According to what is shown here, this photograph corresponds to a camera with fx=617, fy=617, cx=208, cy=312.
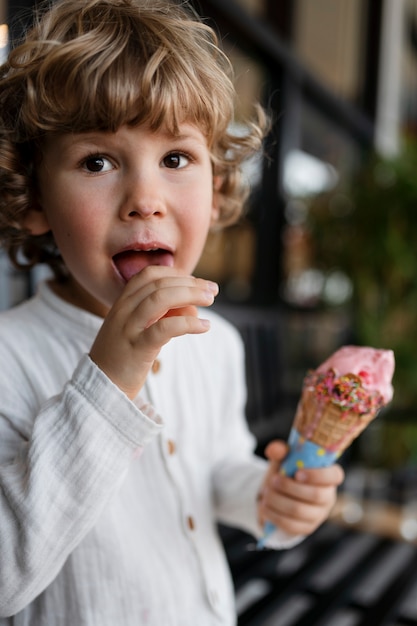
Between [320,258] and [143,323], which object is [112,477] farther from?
[320,258]

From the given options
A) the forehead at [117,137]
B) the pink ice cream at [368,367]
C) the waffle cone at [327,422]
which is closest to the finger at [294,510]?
the waffle cone at [327,422]

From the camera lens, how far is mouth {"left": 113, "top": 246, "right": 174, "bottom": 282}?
0.76 m

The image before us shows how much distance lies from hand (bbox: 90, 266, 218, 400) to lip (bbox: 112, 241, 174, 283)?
49 millimetres

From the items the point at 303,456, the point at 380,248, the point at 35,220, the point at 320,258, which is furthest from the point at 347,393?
the point at 320,258

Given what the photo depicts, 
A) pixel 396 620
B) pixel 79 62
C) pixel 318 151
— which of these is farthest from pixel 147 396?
pixel 318 151

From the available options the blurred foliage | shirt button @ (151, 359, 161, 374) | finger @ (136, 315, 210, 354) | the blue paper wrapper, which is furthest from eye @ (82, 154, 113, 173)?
the blurred foliage

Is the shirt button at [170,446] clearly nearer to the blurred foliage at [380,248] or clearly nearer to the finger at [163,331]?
the finger at [163,331]

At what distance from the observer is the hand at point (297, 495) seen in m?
0.94

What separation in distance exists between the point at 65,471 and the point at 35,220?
0.36 m

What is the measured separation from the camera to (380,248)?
120 inches

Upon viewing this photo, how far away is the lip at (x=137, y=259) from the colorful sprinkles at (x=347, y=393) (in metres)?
0.28

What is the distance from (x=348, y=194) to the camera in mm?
3240

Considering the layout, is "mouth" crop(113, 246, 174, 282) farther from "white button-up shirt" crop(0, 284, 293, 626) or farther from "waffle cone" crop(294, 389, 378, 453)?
"waffle cone" crop(294, 389, 378, 453)

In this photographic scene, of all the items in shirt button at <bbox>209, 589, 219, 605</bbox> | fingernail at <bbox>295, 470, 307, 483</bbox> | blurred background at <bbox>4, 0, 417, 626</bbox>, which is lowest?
blurred background at <bbox>4, 0, 417, 626</bbox>
